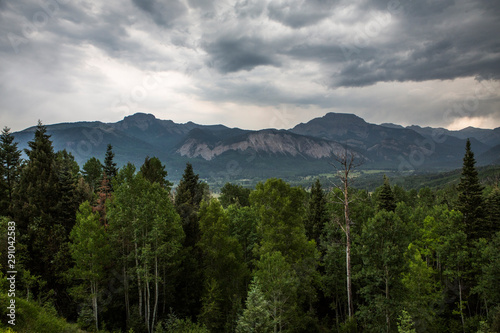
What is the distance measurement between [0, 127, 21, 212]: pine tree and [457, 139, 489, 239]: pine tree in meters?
56.4

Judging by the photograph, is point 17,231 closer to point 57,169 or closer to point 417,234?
point 57,169

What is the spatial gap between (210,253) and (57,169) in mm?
21045

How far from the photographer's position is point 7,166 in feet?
108

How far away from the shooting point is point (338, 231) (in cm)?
3191

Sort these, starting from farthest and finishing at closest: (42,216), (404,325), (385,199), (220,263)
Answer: (385,199) → (220,263) → (42,216) → (404,325)

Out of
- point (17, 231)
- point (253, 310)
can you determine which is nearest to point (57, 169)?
point (17, 231)

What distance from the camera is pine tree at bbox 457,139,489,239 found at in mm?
35281

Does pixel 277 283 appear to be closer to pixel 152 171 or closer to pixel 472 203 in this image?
pixel 152 171

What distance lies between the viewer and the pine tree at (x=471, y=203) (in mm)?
35281

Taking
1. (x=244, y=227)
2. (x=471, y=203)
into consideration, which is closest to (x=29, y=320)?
(x=244, y=227)

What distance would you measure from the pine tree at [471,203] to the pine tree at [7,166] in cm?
5636

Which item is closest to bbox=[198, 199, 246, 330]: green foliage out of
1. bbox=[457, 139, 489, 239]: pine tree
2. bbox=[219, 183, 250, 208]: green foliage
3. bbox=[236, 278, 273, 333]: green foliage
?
bbox=[236, 278, 273, 333]: green foliage

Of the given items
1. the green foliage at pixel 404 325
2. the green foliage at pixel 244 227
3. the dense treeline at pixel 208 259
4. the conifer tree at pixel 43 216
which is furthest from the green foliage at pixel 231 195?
the green foliage at pixel 404 325

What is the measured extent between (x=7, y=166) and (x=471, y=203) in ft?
194
